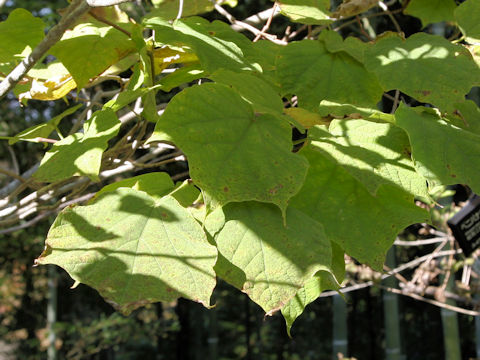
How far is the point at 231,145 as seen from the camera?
1.33 feet

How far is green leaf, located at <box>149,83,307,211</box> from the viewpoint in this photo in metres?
0.38

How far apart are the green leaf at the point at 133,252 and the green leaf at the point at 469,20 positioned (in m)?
0.45

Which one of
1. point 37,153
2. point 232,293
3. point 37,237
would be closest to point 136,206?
point 37,153

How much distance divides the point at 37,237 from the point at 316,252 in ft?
12.7

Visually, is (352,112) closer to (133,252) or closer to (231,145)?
(231,145)

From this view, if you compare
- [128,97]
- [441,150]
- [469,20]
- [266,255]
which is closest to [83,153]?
[128,97]

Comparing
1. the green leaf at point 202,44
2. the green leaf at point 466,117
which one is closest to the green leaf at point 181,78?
the green leaf at point 202,44

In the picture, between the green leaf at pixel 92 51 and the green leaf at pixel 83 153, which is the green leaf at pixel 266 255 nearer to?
the green leaf at pixel 83 153

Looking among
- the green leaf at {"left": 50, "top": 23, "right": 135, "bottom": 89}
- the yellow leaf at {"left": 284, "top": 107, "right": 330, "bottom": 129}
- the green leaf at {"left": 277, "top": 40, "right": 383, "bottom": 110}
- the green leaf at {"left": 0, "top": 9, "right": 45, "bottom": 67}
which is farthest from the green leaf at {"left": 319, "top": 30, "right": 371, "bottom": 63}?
the green leaf at {"left": 0, "top": 9, "right": 45, "bottom": 67}

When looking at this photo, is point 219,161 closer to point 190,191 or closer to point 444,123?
point 190,191

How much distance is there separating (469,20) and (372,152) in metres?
0.33

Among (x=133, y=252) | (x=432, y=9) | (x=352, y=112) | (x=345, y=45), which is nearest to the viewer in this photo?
(x=133, y=252)

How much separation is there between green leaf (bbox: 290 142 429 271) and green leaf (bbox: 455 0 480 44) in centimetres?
30

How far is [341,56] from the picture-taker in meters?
0.58
